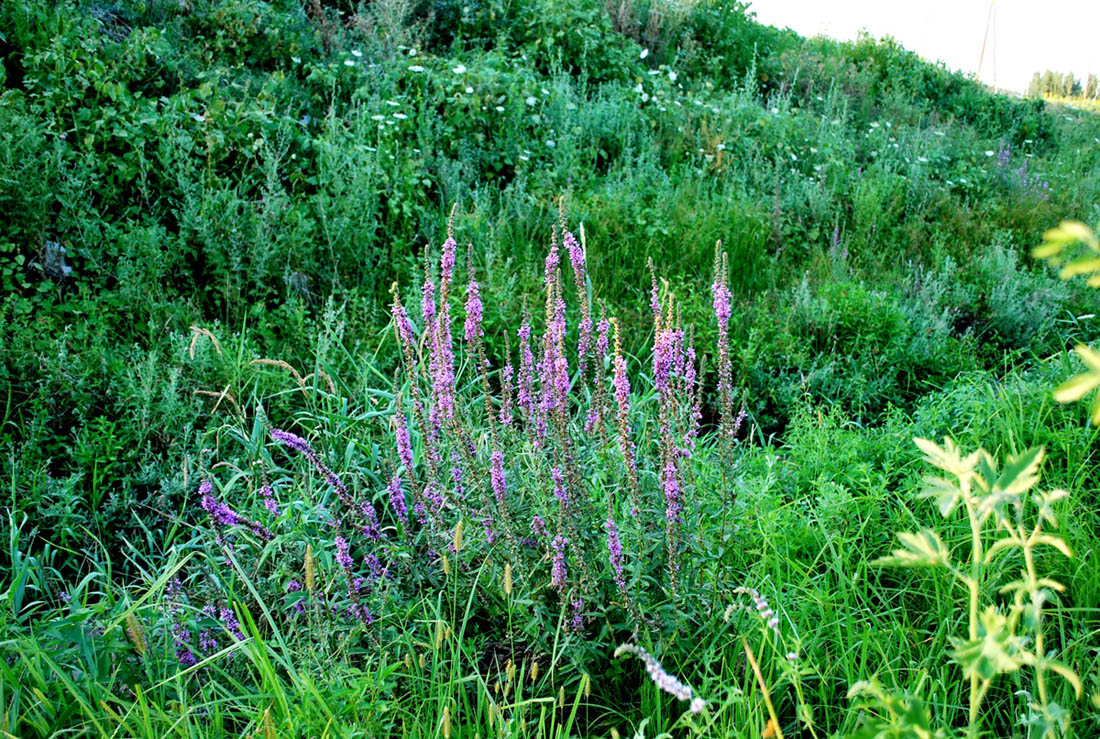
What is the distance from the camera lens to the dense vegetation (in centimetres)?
218

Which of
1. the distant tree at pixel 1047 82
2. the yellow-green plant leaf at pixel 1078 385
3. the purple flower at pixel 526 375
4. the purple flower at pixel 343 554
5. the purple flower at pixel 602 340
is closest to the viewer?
the yellow-green plant leaf at pixel 1078 385

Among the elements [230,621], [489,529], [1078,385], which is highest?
[1078,385]

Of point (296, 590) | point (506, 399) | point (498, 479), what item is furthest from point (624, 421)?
point (296, 590)

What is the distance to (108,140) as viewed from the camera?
15.6 ft

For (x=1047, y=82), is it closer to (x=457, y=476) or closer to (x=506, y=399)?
(x=506, y=399)

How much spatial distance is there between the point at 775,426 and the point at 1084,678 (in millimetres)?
2108

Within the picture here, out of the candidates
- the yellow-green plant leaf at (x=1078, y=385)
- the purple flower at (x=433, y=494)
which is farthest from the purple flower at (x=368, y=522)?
the yellow-green plant leaf at (x=1078, y=385)

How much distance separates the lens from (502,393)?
2.84m

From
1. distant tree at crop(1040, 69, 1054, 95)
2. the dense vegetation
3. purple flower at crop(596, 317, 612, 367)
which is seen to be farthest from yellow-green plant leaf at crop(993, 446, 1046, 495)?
distant tree at crop(1040, 69, 1054, 95)

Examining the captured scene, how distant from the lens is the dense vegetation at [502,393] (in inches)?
85.7

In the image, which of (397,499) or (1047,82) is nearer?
(397,499)

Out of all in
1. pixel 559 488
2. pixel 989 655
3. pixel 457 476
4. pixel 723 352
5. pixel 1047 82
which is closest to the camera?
pixel 989 655

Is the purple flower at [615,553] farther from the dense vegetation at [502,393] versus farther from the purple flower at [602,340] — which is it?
the purple flower at [602,340]

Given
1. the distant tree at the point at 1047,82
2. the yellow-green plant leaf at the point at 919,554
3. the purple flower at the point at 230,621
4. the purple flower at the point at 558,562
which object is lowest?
the purple flower at the point at 230,621
